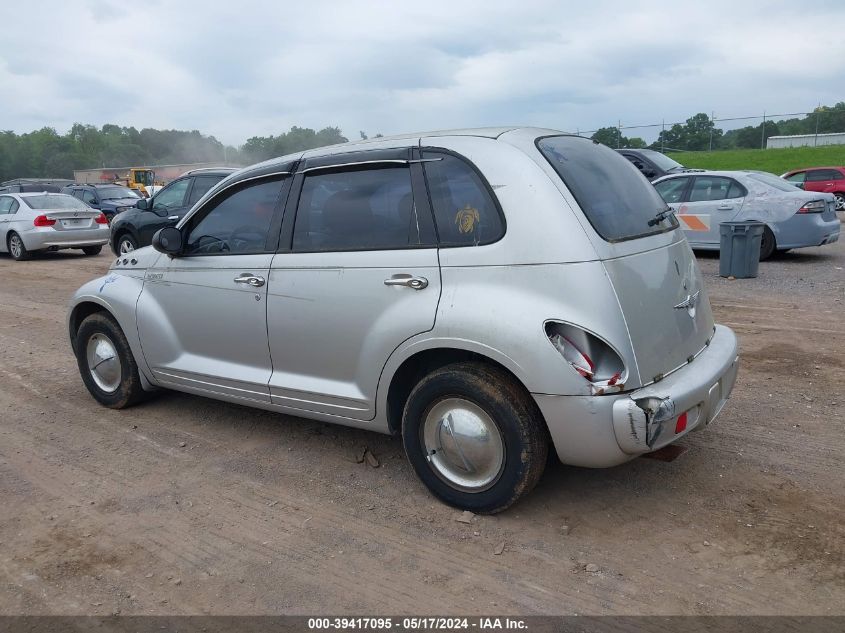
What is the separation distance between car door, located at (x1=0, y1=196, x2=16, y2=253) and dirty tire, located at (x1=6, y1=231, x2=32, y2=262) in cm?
15

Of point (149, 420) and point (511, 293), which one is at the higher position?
point (511, 293)

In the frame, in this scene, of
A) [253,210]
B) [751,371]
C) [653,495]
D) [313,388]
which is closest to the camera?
[653,495]

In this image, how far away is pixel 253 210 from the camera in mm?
4574

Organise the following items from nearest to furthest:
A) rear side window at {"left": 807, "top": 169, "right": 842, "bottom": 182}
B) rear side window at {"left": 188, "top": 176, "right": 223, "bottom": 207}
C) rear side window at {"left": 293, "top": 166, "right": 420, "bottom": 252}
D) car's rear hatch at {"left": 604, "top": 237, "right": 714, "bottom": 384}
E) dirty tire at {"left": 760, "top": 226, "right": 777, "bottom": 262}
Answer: car's rear hatch at {"left": 604, "top": 237, "right": 714, "bottom": 384} → rear side window at {"left": 293, "top": 166, "right": 420, "bottom": 252} → dirty tire at {"left": 760, "top": 226, "right": 777, "bottom": 262} → rear side window at {"left": 188, "top": 176, "right": 223, "bottom": 207} → rear side window at {"left": 807, "top": 169, "right": 842, "bottom": 182}

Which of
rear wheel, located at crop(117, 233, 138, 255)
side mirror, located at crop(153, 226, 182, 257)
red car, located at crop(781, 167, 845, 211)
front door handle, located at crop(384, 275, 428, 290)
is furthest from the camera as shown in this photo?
red car, located at crop(781, 167, 845, 211)

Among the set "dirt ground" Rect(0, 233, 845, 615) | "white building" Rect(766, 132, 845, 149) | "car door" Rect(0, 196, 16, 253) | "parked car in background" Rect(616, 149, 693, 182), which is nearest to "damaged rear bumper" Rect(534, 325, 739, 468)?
"dirt ground" Rect(0, 233, 845, 615)

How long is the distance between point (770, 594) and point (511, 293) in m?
1.65

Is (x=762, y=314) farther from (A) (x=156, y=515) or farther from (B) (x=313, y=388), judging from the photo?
(A) (x=156, y=515)

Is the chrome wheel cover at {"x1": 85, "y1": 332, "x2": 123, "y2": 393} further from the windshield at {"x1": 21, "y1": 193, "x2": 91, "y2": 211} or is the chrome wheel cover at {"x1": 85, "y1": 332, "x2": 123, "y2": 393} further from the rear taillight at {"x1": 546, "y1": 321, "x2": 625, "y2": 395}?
the windshield at {"x1": 21, "y1": 193, "x2": 91, "y2": 211}

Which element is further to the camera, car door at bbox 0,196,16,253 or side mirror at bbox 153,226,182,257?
car door at bbox 0,196,16,253

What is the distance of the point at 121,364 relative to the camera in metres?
A: 5.37

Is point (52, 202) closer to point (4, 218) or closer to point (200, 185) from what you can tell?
point (4, 218)

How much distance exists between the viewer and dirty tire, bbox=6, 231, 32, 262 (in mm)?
16078

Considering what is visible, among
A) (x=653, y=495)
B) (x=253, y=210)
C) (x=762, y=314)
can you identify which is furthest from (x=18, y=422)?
(x=762, y=314)
